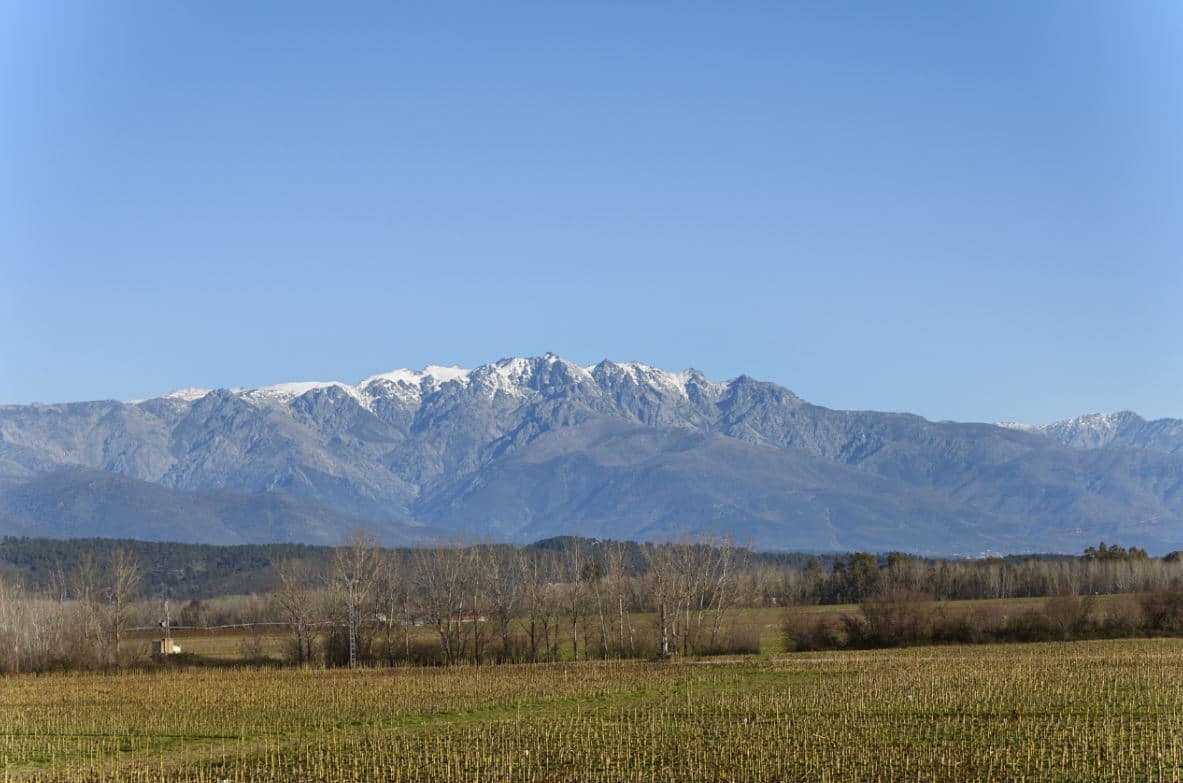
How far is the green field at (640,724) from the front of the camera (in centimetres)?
4741

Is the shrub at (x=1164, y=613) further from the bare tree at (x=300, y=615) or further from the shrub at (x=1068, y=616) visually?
the bare tree at (x=300, y=615)

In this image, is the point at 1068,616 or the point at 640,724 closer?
the point at 640,724

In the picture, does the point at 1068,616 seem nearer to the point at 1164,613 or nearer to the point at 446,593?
the point at 1164,613

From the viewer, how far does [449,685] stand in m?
83.1

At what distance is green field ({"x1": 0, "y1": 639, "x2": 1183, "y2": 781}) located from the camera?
47406mm

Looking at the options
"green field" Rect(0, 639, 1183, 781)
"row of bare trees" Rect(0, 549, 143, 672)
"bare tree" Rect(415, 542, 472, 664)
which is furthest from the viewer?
"bare tree" Rect(415, 542, 472, 664)

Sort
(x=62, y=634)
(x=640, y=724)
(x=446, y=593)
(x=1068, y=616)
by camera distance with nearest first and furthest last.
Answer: (x=640, y=724)
(x=1068, y=616)
(x=62, y=634)
(x=446, y=593)

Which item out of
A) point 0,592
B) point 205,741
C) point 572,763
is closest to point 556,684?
point 205,741

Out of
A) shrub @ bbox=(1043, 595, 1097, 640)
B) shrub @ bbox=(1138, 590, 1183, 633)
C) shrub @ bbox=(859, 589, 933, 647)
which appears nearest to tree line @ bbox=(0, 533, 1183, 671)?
shrub @ bbox=(859, 589, 933, 647)

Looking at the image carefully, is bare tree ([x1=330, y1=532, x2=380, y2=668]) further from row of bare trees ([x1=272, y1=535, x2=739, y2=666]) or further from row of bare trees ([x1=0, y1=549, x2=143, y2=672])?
row of bare trees ([x1=0, y1=549, x2=143, y2=672])

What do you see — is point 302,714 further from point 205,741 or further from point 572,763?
point 572,763

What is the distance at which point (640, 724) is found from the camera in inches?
2341

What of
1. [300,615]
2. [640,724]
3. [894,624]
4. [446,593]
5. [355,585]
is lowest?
[640,724]

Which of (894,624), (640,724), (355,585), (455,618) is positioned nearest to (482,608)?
(455,618)
